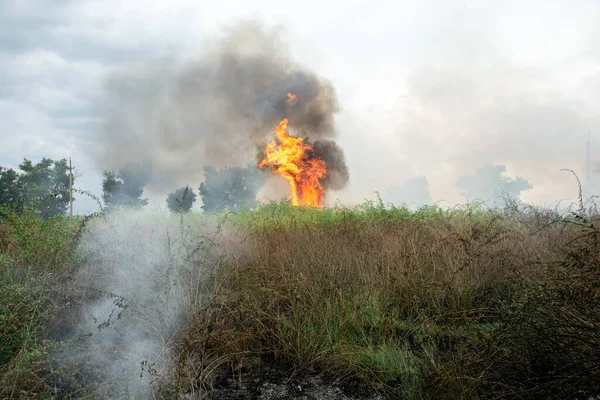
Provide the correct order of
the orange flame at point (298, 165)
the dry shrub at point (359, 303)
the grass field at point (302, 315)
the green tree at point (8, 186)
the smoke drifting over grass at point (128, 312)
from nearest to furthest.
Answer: the grass field at point (302, 315) < the smoke drifting over grass at point (128, 312) < the dry shrub at point (359, 303) < the orange flame at point (298, 165) < the green tree at point (8, 186)

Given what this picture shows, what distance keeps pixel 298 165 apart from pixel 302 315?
1378 centimetres

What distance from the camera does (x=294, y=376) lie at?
3602 mm

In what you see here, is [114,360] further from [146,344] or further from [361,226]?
[361,226]

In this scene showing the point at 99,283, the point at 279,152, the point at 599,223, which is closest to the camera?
the point at 99,283

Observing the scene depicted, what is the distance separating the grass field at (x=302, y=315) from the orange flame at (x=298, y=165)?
11426 millimetres

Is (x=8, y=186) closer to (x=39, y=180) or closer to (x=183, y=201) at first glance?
(x=39, y=180)

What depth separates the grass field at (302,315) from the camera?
9.95 ft

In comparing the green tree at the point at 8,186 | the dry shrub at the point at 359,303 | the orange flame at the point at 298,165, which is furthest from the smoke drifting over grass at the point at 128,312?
the green tree at the point at 8,186

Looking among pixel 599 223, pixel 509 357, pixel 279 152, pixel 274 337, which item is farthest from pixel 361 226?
pixel 279 152

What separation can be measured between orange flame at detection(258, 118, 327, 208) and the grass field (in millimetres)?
11426

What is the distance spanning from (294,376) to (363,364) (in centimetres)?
56

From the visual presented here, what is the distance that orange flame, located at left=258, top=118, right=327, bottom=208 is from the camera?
1770 centimetres

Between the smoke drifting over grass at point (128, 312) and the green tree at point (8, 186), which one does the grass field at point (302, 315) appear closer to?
the smoke drifting over grass at point (128, 312)

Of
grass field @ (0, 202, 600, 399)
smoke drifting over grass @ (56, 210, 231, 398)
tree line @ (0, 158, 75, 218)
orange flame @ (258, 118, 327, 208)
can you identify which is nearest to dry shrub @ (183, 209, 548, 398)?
grass field @ (0, 202, 600, 399)
